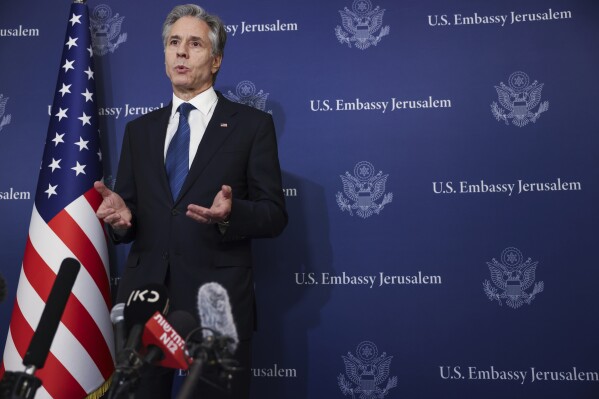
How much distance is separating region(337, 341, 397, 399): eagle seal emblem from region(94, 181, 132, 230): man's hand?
1.54 meters

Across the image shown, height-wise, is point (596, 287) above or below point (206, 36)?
below

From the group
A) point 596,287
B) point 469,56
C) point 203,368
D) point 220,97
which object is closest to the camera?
point 203,368

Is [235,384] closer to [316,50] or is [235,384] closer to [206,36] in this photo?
[206,36]

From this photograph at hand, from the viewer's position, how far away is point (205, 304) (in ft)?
3.90

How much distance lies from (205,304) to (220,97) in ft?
5.10

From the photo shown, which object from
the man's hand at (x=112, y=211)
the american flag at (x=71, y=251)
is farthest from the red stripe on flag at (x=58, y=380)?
the man's hand at (x=112, y=211)

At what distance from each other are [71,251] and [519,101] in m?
2.37

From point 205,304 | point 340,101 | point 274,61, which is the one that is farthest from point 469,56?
point 205,304

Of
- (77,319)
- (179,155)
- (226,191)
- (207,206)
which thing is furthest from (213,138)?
(77,319)

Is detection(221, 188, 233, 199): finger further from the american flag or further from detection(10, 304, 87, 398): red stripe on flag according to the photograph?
detection(10, 304, 87, 398): red stripe on flag

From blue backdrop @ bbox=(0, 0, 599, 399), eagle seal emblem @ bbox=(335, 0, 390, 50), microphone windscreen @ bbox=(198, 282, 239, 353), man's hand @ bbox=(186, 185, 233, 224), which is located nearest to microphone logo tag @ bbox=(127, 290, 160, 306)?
microphone windscreen @ bbox=(198, 282, 239, 353)

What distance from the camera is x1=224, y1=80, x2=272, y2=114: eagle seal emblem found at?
11.2 feet

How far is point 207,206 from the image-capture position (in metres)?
2.33

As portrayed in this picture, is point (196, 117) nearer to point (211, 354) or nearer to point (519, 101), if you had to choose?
point (211, 354)
